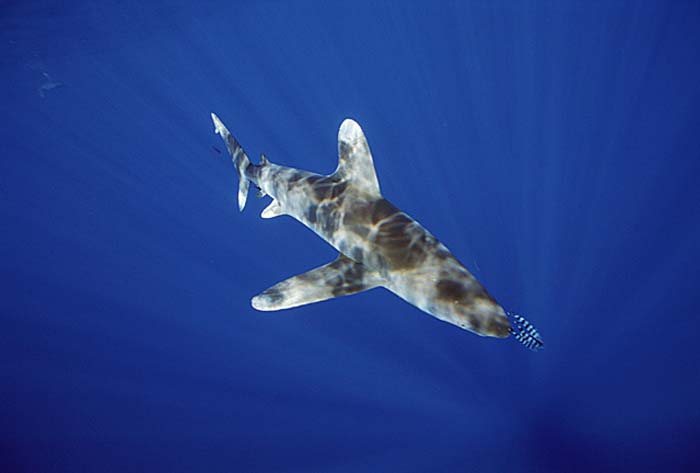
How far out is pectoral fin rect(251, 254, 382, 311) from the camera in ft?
15.0

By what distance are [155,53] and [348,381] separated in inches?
754

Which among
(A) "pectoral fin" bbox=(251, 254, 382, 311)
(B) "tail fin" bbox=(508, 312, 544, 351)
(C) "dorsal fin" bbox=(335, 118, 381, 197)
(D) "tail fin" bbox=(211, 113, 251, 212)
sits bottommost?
(B) "tail fin" bbox=(508, 312, 544, 351)

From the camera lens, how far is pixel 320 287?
15.4 ft

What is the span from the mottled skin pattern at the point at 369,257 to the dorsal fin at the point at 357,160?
0.5 inches

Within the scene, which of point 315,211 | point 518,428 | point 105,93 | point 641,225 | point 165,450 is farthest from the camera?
point 105,93

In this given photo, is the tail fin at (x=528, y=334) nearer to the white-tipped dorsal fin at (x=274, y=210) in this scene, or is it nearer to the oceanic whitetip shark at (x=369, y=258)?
the oceanic whitetip shark at (x=369, y=258)

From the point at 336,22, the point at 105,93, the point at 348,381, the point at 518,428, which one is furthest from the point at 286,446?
the point at 336,22

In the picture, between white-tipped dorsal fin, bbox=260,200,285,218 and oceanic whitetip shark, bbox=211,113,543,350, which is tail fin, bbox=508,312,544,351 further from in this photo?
white-tipped dorsal fin, bbox=260,200,285,218

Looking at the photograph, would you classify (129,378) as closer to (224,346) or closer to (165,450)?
(165,450)

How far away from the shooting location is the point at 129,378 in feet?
65.6

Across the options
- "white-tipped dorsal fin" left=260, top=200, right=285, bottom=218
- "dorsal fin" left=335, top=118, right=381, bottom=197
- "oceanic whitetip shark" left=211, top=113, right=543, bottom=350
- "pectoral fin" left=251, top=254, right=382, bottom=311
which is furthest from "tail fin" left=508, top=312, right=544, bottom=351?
"white-tipped dorsal fin" left=260, top=200, right=285, bottom=218

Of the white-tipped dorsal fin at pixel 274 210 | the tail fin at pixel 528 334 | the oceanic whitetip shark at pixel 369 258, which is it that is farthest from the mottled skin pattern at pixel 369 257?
the white-tipped dorsal fin at pixel 274 210

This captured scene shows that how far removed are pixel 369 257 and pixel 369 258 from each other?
0.04ft

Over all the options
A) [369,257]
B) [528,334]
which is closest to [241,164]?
[369,257]
